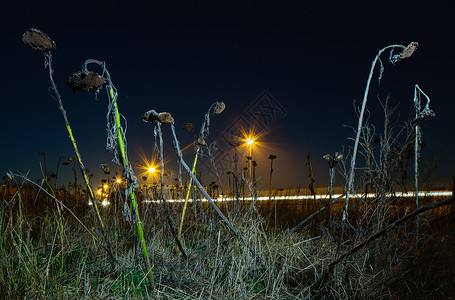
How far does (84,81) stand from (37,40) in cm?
41

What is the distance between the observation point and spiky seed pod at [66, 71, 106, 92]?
177cm

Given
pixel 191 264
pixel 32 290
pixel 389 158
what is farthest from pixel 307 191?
pixel 32 290

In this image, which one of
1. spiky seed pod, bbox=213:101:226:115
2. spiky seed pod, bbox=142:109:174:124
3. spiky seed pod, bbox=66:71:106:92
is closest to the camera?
spiky seed pod, bbox=66:71:106:92

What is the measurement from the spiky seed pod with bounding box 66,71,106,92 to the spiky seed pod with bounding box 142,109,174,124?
0.47 m

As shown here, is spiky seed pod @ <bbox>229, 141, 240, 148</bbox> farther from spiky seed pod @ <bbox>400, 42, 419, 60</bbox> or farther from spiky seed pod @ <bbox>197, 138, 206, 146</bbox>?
spiky seed pod @ <bbox>400, 42, 419, 60</bbox>

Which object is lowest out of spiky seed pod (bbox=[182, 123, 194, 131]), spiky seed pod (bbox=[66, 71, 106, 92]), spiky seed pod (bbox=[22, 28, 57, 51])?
spiky seed pod (bbox=[182, 123, 194, 131])

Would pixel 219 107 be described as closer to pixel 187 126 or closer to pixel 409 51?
pixel 187 126

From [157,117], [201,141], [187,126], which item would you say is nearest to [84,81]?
[157,117]

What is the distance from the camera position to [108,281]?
264 centimetres

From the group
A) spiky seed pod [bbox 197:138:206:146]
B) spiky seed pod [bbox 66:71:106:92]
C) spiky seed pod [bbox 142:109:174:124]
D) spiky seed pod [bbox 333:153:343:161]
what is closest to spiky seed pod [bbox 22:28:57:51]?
spiky seed pod [bbox 66:71:106:92]

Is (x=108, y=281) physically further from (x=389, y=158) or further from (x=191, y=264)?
(x=389, y=158)

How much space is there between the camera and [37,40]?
1864 mm

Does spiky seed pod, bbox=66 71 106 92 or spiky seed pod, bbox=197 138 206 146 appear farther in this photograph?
spiky seed pod, bbox=197 138 206 146

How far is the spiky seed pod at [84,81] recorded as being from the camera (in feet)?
5.81
